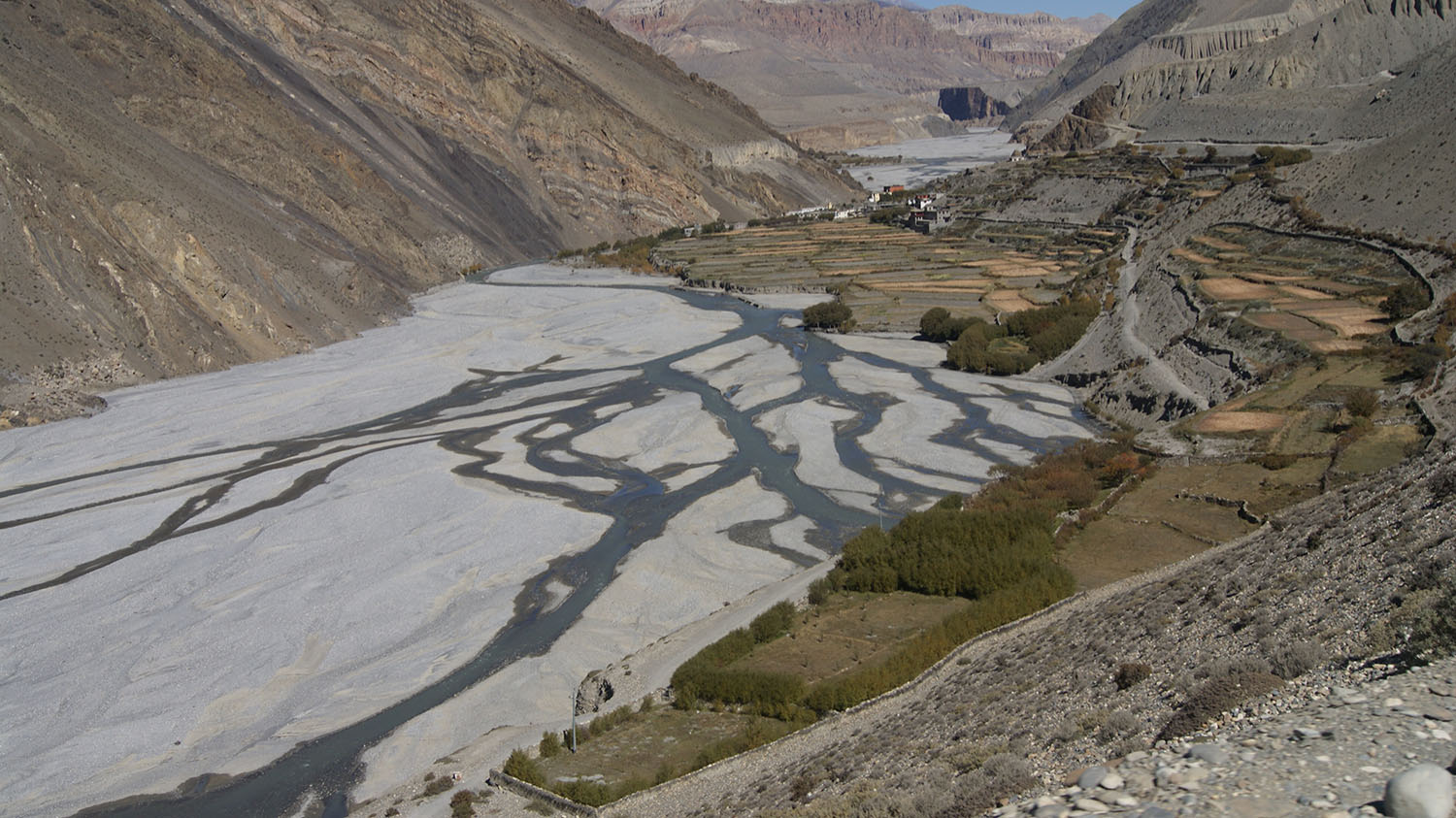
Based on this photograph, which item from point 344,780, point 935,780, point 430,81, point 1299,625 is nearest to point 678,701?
point 344,780

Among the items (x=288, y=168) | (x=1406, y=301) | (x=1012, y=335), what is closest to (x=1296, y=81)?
(x=1012, y=335)

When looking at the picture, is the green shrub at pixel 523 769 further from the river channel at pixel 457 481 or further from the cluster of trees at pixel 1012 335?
the cluster of trees at pixel 1012 335

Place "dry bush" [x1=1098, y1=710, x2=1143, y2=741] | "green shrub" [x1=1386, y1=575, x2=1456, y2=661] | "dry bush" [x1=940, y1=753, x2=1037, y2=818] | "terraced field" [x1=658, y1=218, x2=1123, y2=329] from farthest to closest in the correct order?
1. "terraced field" [x1=658, y1=218, x2=1123, y2=329]
2. "dry bush" [x1=1098, y1=710, x2=1143, y2=741]
3. "green shrub" [x1=1386, y1=575, x2=1456, y2=661]
4. "dry bush" [x1=940, y1=753, x2=1037, y2=818]

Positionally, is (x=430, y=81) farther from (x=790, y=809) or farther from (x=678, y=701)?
(x=790, y=809)

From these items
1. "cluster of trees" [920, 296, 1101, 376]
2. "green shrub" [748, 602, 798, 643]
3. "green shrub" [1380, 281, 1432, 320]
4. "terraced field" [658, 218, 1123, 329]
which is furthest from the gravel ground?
"terraced field" [658, 218, 1123, 329]

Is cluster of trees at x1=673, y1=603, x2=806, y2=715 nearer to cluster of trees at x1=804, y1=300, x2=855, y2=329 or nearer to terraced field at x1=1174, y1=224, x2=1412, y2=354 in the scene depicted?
terraced field at x1=1174, y1=224, x2=1412, y2=354
